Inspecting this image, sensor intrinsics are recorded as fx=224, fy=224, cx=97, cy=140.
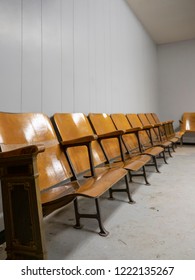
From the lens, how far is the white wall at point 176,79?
669 cm

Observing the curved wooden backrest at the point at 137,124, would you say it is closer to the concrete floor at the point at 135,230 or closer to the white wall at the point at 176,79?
the concrete floor at the point at 135,230

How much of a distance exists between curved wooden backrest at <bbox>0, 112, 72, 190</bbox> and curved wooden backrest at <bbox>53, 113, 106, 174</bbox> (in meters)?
0.16

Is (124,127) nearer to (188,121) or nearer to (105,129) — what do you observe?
(105,129)

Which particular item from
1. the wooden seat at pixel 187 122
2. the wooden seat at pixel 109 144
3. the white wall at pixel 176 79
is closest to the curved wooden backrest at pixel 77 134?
the wooden seat at pixel 109 144

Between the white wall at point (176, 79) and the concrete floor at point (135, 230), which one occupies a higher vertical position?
the white wall at point (176, 79)

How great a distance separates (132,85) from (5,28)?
336 centimetres

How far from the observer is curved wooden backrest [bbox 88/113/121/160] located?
2.29 metres

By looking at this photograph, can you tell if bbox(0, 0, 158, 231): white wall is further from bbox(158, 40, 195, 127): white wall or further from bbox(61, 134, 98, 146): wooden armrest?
bbox(158, 40, 195, 127): white wall

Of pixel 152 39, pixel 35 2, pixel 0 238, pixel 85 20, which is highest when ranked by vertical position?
pixel 152 39

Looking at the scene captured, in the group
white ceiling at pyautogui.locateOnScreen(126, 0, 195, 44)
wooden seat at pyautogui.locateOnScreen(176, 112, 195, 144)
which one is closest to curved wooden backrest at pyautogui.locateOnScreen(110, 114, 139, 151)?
white ceiling at pyautogui.locateOnScreen(126, 0, 195, 44)

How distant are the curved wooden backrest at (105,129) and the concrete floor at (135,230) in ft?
1.46

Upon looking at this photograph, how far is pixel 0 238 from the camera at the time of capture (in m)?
1.45

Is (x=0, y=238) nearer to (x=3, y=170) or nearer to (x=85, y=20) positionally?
(x=3, y=170)

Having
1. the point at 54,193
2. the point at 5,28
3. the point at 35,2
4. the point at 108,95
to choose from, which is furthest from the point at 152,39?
the point at 54,193
